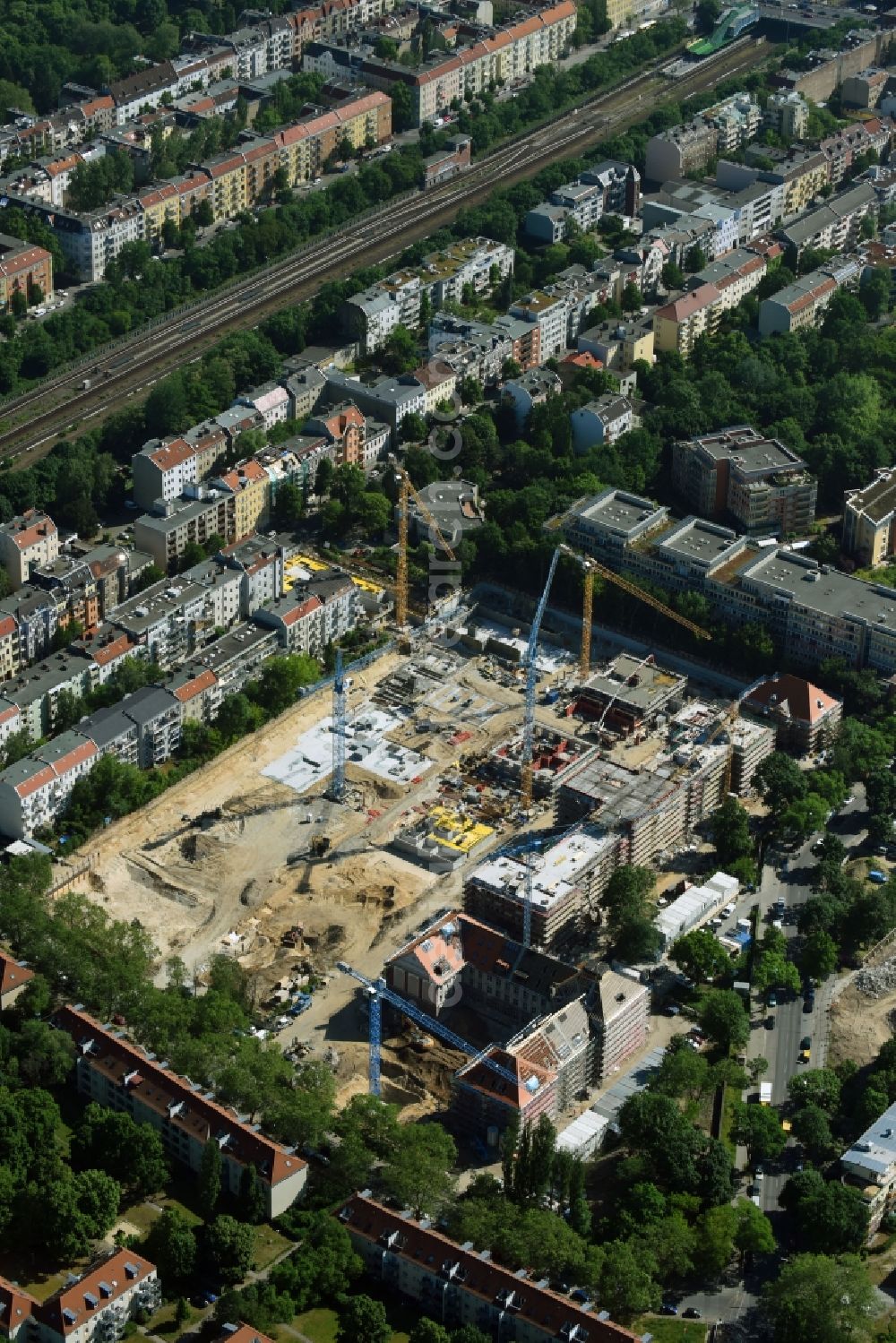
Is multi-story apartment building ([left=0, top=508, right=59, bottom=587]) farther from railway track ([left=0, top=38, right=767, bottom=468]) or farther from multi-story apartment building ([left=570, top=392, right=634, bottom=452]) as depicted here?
multi-story apartment building ([left=570, top=392, right=634, bottom=452])

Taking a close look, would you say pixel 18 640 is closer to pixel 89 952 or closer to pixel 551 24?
pixel 89 952

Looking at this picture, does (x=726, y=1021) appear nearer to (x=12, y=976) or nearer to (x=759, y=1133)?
(x=759, y=1133)

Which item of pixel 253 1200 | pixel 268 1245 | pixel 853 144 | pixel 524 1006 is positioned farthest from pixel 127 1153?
pixel 853 144

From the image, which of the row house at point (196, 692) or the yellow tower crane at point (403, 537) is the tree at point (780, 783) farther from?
the row house at point (196, 692)

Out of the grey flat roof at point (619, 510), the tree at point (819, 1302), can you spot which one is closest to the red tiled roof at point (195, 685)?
the grey flat roof at point (619, 510)

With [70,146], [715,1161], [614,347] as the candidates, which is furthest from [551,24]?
[715,1161]
